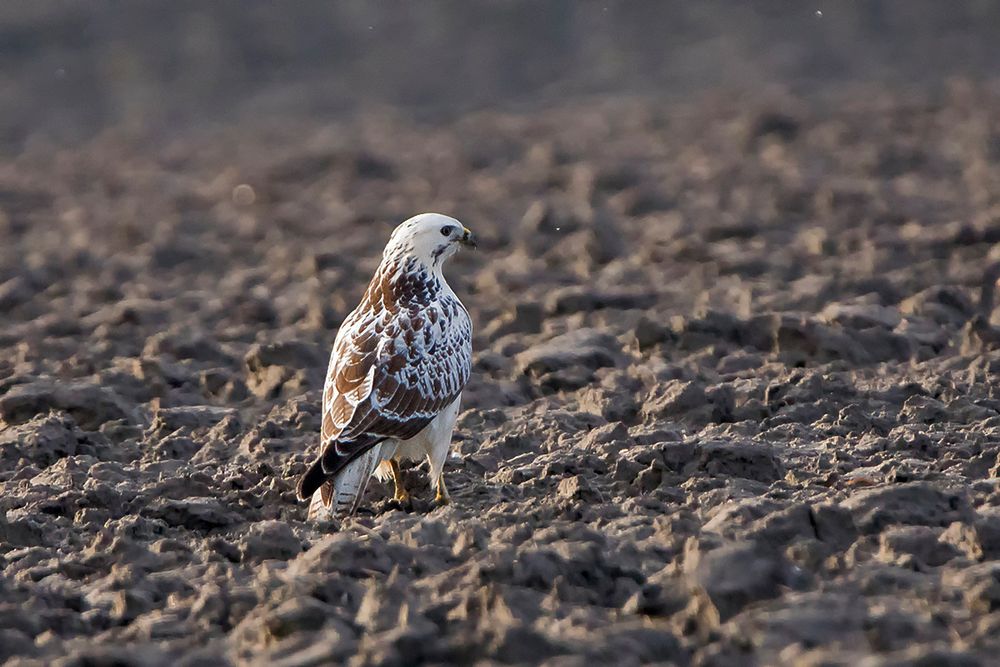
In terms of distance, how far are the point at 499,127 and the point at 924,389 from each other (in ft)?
54.6

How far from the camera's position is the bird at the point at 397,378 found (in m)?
8.74

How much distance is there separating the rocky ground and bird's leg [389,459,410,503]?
96mm

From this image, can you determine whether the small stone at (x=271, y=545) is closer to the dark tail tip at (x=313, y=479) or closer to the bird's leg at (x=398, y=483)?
the dark tail tip at (x=313, y=479)

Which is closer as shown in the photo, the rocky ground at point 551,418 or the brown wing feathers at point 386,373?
the rocky ground at point 551,418

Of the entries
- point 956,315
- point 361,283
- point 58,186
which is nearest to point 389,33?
point 58,186

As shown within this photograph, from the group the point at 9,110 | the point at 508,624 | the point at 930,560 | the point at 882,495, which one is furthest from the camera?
the point at 9,110

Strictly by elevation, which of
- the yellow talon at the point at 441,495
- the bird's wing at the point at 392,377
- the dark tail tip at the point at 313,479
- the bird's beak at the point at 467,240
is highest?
the bird's beak at the point at 467,240

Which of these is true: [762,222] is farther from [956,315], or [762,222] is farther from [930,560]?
[930,560]

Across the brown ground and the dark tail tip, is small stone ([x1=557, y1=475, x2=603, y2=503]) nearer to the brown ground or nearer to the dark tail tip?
the brown ground

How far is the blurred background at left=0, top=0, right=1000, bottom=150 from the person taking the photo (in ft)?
104

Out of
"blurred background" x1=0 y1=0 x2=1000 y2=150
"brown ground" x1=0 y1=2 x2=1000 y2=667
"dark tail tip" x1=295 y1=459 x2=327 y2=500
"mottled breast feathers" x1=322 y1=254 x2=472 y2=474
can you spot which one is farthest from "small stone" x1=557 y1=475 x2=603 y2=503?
"blurred background" x1=0 y1=0 x2=1000 y2=150

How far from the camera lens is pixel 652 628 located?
6707 millimetres

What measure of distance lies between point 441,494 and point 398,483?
353mm

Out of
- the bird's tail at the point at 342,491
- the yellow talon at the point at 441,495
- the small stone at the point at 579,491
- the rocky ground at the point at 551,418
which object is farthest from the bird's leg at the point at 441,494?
the small stone at the point at 579,491
